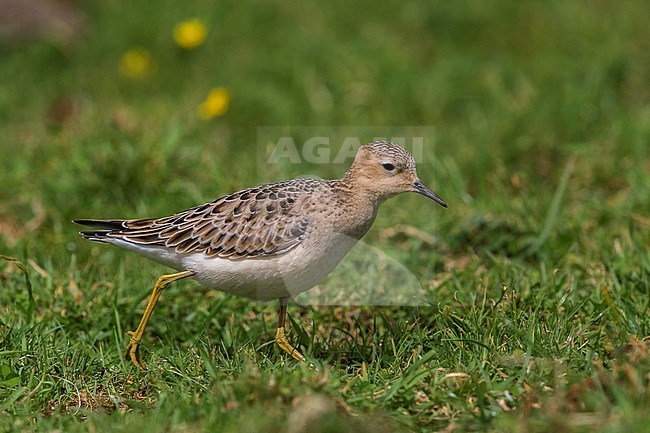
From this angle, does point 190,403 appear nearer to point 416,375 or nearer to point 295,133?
point 416,375

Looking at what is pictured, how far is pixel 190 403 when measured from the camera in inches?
184

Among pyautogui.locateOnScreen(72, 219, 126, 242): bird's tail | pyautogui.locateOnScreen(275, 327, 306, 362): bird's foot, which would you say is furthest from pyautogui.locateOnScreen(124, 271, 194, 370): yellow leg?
pyautogui.locateOnScreen(275, 327, 306, 362): bird's foot

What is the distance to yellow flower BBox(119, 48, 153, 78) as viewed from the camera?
33.8 feet

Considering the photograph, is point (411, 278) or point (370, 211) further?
point (411, 278)

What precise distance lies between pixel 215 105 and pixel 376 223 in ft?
8.23

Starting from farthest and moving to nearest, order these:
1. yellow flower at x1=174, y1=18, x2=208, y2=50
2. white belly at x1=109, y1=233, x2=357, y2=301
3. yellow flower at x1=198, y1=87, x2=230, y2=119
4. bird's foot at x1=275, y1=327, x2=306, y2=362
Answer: yellow flower at x1=174, y1=18, x2=208, y2=50, yellow flower at x1=198, y1=87, x2=230, y2=119, bird's foot at x1=275, y1=327, x2=306, y2=362, white belly at x1=109, y1=233, x2=357, y2=301

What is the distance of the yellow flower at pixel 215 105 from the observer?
30.0 ft

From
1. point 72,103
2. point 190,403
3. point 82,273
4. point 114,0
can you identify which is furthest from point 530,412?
point 114,0

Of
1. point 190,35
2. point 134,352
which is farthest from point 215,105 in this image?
point 134,352

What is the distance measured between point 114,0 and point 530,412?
8.52 m

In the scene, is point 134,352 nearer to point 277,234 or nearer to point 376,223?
Result: point 277,234

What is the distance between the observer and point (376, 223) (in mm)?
7477

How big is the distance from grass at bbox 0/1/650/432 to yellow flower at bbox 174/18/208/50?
0.28 meters

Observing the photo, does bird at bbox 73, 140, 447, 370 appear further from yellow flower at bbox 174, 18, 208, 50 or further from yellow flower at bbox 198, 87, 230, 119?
yellow flower at bbox 174, 18, 208, 50
